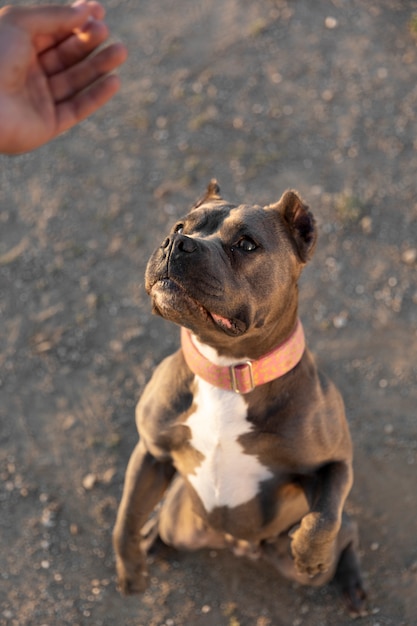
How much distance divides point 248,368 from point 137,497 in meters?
1.19

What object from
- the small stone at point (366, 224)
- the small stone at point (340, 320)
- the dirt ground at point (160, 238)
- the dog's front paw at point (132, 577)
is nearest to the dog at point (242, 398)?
the dog's front paw at point (132, 577)

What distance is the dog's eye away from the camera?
134 inches

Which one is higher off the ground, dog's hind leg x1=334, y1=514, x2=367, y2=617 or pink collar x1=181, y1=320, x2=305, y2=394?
pink collar x1=181, y1=320, x2=305, y2=394

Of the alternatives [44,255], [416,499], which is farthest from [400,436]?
[44,255]

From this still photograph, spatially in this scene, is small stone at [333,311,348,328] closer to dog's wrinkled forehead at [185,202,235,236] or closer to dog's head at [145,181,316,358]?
dog's head at [145,181,316,358]

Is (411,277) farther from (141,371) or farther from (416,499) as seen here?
(141,371)

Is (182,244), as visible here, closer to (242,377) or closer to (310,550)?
(242,377)

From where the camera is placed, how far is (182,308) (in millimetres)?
3168

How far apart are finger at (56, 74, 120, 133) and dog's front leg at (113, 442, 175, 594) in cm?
232

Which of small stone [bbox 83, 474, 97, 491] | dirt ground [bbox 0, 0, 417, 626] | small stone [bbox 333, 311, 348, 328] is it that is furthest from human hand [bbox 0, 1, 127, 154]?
small stone [bbox 333, 311, 348, 328]

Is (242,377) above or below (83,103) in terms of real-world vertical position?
below

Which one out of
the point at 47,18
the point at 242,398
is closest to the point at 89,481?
the point at 242,398

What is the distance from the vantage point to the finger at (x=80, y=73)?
5195mm

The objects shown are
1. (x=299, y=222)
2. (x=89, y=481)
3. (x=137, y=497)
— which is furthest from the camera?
(x=89, y=481)
